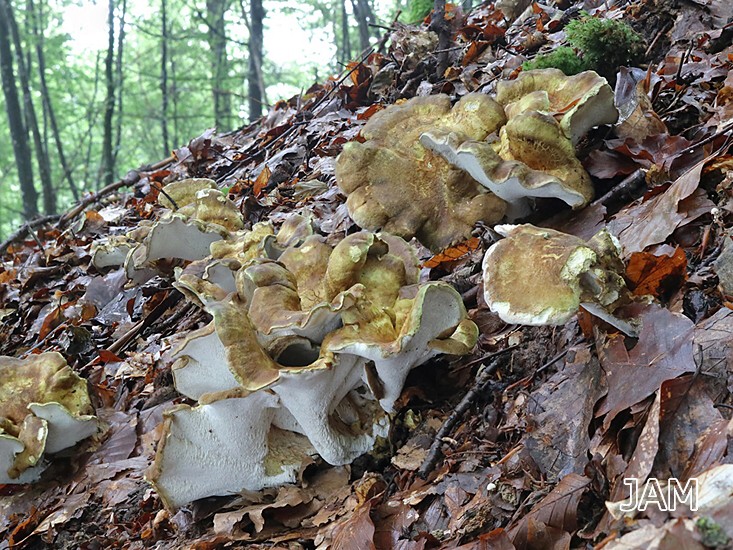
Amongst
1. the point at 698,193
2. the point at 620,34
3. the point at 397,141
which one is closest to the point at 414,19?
the point at 620,34

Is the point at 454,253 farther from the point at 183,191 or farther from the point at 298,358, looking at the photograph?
the point at 183,191

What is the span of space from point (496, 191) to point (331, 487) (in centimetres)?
181

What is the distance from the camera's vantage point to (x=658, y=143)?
339 centimetres

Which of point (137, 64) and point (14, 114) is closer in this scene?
point (14, 114)

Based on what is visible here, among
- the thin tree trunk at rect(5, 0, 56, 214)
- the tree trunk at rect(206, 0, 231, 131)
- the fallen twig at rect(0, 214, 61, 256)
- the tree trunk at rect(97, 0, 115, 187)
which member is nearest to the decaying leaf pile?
the fallen twig at rect(0, 214, 61, 256)

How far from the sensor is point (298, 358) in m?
2.74

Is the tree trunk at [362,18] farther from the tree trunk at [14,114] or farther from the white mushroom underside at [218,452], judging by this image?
the white mushroom underside at [218,452]

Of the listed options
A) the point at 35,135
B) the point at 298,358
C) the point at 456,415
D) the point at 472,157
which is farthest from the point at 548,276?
the point at 35,135

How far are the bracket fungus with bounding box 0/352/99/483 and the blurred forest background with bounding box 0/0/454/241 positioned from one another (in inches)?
204

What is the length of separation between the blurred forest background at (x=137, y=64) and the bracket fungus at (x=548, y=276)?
6505mm

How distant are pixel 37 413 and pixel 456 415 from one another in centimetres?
256

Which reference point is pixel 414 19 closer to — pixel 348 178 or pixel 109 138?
pixel 348 178

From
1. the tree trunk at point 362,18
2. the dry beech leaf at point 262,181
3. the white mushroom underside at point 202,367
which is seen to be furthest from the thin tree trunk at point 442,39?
the tree trunk at point 362,18

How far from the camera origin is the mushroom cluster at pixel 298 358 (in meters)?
2.39
